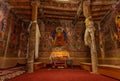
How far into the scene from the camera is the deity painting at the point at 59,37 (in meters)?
8.89

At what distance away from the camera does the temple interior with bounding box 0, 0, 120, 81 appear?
17.5 ft

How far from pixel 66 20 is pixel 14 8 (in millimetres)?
4288

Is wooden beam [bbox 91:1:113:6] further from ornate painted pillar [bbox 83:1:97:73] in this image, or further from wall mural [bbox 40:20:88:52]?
wall mural [bbox 40:20:88:52]

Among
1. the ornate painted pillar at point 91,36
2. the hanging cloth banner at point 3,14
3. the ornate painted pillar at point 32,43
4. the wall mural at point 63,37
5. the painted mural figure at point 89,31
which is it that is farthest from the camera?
the wall mural at point 63,37

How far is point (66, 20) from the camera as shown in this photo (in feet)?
30.3

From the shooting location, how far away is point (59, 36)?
9.02 meters

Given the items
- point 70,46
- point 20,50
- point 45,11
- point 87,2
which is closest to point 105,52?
point 70,46

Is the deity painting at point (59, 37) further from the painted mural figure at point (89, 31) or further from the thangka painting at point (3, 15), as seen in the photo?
the thangka painting at point (3, 15)

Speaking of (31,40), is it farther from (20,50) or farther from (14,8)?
(20,50)

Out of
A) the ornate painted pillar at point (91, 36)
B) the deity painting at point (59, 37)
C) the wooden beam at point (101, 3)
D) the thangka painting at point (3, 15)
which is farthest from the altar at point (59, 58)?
the wooden beam at point (101, 3)

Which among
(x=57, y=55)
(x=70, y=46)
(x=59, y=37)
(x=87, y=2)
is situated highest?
(x=87, y=2)

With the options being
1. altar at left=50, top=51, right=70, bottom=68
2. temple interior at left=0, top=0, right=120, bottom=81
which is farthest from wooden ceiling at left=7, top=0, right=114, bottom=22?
altar at left=50, top=51, right=70, bottom=68

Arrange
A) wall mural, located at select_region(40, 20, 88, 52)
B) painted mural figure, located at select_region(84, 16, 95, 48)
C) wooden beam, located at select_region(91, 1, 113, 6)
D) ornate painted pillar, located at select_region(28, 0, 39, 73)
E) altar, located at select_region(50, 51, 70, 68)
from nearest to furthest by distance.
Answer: ornate painted pillar, located at select_region(28, 0, 39, 73)
painted mural figure, located at select_region(84, 16, 95, 48)
wooden beam, located at select_region(91, 1, 113, 6)
altar, located at select_region(50, 51, 70, 68)
wall mural, located at select_region(40, 20, 88, 52)

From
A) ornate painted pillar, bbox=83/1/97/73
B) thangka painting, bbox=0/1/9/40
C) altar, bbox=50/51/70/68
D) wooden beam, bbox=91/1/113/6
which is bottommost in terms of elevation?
altar, bbox=50/51/70/68
